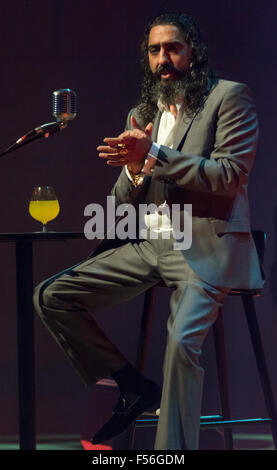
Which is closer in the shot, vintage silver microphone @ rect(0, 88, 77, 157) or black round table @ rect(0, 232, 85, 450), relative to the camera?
vintage silver microphone @ rect(0, 88, 77, 157)

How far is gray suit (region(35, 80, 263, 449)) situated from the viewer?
1952 mm

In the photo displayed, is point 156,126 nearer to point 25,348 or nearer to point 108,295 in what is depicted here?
point 108,295

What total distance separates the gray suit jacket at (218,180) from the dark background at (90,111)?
2.82ft

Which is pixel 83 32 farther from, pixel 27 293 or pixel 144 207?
pixel 27 293

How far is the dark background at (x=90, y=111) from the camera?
10.1 feet

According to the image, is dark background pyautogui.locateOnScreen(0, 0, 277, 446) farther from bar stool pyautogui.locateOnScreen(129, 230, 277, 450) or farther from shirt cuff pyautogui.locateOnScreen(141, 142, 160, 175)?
shirt cuff pyautogui.locateOnScreen(141, 142, 160, 175)

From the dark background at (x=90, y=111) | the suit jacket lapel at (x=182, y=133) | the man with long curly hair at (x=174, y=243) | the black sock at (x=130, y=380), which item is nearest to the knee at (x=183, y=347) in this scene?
the man with long curly hair at (x=174, y=243)

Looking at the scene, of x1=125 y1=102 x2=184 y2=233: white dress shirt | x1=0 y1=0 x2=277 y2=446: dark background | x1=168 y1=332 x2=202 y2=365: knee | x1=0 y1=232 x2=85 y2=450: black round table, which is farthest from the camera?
x1=0 y1=0 x2=277 y2=446: dark background

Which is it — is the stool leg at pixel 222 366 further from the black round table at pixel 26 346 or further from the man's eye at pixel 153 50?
the man's eye at pixel 153 50

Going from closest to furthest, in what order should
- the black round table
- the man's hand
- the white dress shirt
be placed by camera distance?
1. the man's hand
2. the black round table
3. the white dress shirt

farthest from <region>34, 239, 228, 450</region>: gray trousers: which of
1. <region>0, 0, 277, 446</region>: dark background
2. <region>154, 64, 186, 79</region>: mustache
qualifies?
<region>0, 0, 277, 446</region>: dark background

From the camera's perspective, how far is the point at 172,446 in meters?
1.89

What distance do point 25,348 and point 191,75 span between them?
119 centimetres

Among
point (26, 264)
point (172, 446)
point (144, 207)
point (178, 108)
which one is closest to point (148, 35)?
point (178, 108)
